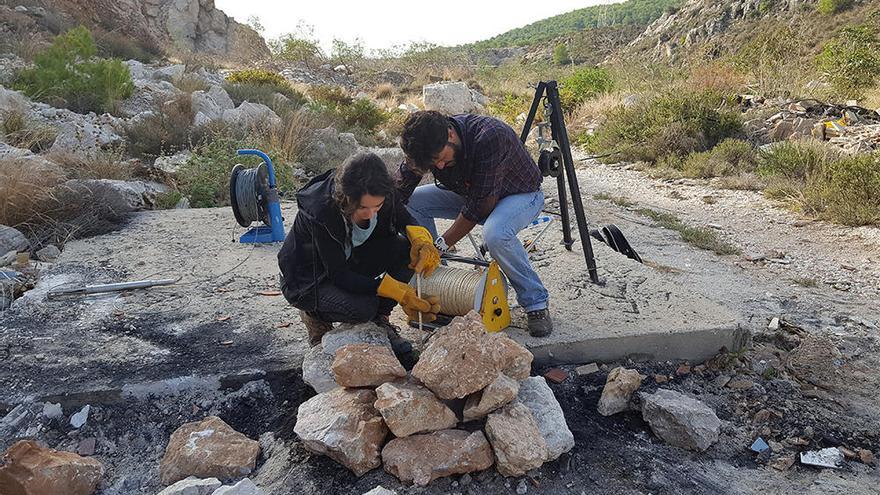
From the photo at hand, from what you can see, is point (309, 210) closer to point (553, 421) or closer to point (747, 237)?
point (553, 421)

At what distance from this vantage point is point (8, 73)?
11109 mm

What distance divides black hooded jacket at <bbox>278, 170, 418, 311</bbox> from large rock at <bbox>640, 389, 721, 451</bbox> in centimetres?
159

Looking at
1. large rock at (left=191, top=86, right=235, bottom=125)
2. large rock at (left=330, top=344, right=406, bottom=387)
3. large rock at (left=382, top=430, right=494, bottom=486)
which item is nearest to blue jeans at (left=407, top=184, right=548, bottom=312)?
large rock at (left=330, top=344, right=406, bottom=387)

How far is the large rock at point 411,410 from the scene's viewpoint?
2.64 m

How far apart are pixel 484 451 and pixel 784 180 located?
23.9ft

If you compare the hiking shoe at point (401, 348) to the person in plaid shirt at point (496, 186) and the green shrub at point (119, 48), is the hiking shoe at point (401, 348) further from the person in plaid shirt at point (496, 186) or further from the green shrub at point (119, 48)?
the green shrub at point (119, 48)

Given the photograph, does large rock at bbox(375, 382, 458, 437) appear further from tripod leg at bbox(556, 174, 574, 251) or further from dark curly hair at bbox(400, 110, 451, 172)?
tripod leg at bbox(556, 174, 574, 251)

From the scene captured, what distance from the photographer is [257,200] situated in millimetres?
5582

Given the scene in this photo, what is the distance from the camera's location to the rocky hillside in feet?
59.6

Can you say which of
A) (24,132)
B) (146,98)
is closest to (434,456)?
(24,132)

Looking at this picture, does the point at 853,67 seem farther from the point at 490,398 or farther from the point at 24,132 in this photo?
the point at 24,132

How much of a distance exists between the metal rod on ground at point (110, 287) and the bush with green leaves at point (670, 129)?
27.2ft

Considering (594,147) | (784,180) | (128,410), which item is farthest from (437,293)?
(594,147)

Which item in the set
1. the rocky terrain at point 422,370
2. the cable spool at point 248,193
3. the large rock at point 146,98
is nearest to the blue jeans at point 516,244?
the rocky terrain at point 422,370
